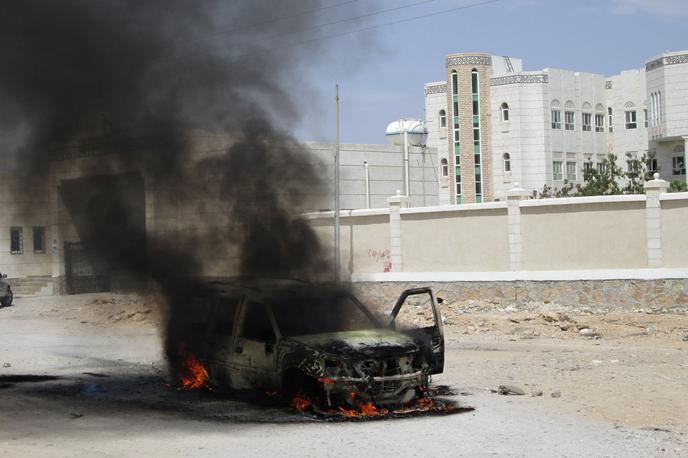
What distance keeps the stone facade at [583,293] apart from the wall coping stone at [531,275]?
10 centimetres

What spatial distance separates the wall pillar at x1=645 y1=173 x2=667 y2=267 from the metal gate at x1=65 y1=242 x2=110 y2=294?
12.7 metres

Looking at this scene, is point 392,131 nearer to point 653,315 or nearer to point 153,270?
point 653,315

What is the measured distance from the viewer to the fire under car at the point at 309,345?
33.5 ft

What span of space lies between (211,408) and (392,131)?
139 ft

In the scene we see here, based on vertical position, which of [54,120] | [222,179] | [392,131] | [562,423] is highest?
[392,131]

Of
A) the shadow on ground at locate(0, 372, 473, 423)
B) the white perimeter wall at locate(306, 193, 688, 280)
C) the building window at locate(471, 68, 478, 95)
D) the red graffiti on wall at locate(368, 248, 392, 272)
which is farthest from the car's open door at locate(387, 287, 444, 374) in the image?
the building window at locate(471, 68, 478, 95)

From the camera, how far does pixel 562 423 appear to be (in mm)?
10305

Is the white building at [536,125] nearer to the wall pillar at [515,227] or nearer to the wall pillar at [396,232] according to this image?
the wall pillar at [396,232]

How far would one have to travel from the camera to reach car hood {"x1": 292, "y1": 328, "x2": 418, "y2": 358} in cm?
1027

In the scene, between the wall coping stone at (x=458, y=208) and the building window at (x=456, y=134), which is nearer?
the wall coping stone at (x=458, y=208)

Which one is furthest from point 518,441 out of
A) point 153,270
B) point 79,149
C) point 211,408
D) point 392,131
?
point 392,131

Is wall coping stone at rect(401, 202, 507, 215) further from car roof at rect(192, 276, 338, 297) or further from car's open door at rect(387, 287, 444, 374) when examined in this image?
car's open door at rect(387, 287, 444, 374)

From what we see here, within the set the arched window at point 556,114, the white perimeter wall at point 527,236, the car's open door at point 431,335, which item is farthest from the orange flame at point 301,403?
the arched window at point 556,114

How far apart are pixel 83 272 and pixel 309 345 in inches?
893
